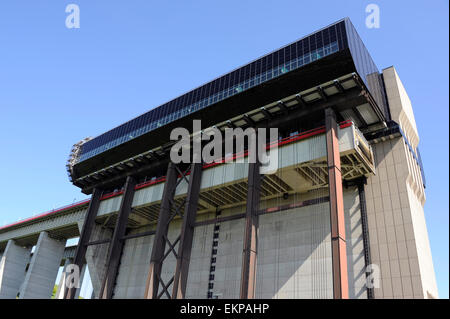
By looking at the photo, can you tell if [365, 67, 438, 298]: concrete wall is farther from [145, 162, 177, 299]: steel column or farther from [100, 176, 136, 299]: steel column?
[100, 176, 136, 299]: steel column

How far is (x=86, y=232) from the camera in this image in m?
47.8

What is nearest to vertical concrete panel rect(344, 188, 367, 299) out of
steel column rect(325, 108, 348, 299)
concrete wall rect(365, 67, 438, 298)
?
concrete wall rect(365, 67, 438, 298)

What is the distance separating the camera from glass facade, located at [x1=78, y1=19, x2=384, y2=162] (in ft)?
102

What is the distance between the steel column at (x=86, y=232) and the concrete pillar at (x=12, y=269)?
24.8 meters

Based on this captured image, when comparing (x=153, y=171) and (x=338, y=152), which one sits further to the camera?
(x=153, y=171)

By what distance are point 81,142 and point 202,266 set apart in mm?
32504

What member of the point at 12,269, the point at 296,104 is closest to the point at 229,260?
the point at 296,104

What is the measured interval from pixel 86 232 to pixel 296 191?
99.6 ft


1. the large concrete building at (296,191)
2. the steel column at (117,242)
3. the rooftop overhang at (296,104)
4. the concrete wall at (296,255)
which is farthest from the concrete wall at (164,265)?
the rooftop overhang at (296,104)

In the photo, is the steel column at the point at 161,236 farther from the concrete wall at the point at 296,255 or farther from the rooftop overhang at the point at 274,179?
the concrete wall at the point at 296,255

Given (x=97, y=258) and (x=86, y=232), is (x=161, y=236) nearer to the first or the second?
(x=97, y=258)

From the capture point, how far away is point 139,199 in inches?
1762
